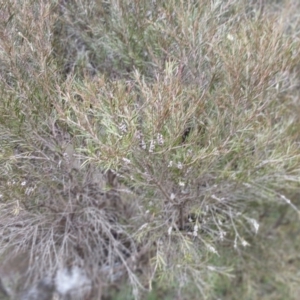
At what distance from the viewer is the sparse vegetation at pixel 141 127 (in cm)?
201

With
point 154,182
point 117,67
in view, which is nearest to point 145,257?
point 154,182

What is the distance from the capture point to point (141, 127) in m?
2.08

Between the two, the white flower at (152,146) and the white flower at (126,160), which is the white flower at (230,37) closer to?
the white flower at (152,146)

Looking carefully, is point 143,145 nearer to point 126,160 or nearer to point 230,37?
point 126,160

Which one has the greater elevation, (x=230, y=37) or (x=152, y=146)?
(x=230, y=37)

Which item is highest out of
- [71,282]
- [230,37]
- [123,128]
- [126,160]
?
[230,37]

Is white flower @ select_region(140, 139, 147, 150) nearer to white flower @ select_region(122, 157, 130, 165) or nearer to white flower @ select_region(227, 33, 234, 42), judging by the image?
white flower @ select_region(122, 157, 130, 165)

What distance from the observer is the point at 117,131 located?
1.91m

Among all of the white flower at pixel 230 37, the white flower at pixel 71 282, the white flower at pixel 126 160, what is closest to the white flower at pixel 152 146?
the white flower at pixel 126 160

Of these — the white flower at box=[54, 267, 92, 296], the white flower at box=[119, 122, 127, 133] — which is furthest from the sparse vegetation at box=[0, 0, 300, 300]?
the white flower at box=[54, 267, 92, 296]

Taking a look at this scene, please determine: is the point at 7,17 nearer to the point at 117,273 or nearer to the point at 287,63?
the point at 287,63

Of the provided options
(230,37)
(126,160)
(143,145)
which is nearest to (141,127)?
(143,145)

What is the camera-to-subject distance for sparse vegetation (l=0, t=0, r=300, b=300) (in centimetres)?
201

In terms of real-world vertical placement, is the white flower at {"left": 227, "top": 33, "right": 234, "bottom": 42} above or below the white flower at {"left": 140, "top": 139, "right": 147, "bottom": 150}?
above
